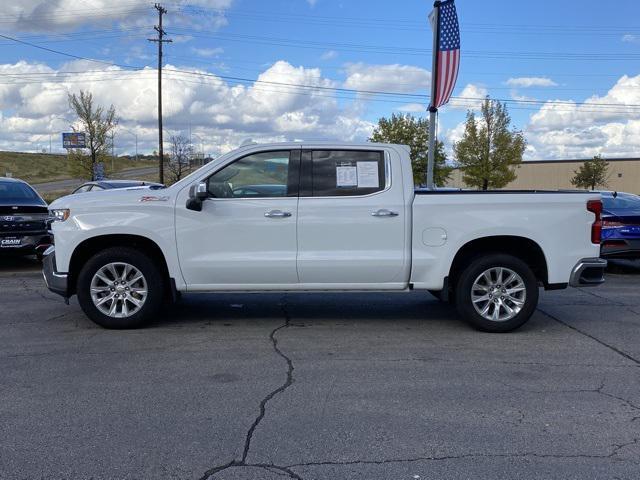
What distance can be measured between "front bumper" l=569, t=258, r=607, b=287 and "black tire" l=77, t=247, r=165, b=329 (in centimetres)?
437

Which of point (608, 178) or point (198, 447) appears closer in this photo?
point (198, 447)

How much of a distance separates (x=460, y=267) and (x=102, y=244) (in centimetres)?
387

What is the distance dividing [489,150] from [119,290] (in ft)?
142

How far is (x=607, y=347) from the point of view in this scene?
596 cm

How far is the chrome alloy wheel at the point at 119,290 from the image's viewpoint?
6.34 metres

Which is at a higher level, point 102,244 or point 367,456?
point 102,244

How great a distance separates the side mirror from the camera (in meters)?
6.06

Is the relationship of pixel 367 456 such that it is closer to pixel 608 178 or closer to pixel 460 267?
pixel 460 267

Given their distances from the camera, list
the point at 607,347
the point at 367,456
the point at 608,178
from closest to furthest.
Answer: the point at 367,456
the point at 607,347
the point at 608,178

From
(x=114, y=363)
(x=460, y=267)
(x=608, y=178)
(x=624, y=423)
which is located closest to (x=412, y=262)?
(x=460, y=267)

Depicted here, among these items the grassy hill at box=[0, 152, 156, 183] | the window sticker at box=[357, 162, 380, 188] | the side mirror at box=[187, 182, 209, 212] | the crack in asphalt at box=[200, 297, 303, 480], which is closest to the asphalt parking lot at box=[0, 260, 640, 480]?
the crack in asphalt at box=[200, 297, 303, 480]

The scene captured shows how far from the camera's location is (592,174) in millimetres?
59875

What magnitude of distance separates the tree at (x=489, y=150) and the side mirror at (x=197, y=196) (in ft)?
136

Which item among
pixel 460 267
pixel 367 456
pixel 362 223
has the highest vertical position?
Answer: pixel 362 223
